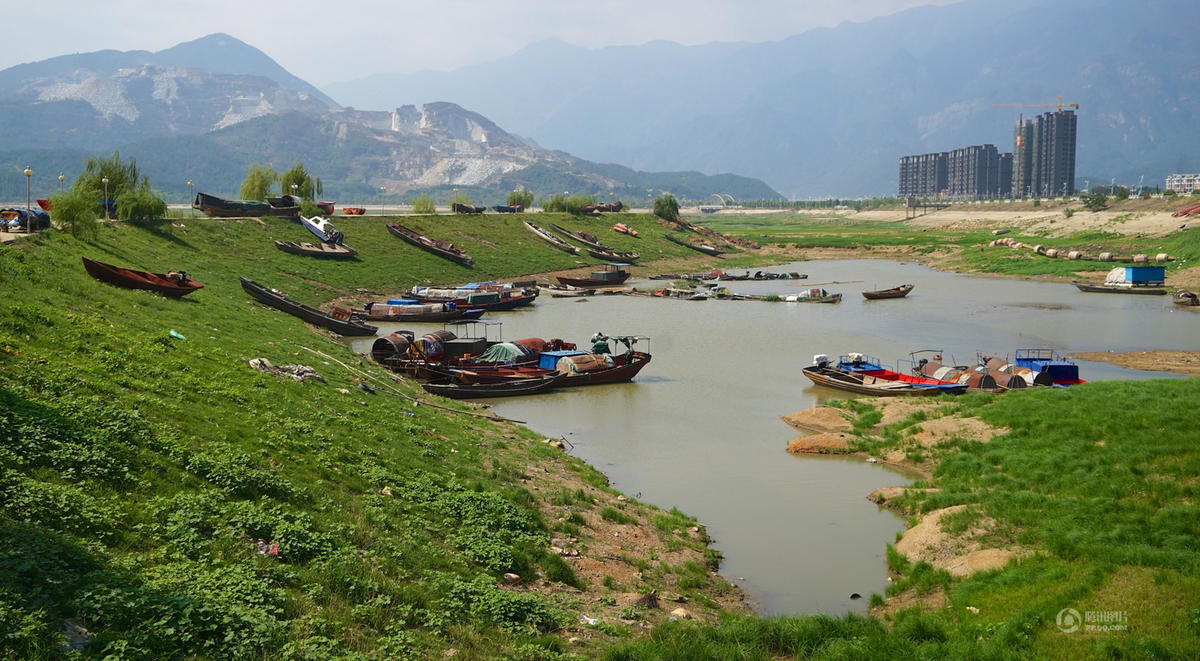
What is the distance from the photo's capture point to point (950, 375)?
112 feet

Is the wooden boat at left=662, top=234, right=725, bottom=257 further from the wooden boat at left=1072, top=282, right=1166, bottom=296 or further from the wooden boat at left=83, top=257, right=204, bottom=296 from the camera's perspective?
the wooden boat at left=83, top=257, right=204, bottom=296

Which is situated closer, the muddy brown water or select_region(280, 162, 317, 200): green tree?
the muddy brown water

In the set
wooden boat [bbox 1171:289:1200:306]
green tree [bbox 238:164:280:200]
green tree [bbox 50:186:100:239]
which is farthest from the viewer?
green tree [bbox 238:164:280:200]

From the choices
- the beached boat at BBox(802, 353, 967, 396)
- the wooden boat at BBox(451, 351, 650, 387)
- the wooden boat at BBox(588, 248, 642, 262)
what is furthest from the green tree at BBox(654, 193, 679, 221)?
the wooden boat at BBox(451, 351, 650, 387)

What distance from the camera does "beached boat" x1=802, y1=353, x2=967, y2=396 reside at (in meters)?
33.1

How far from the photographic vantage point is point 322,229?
74.4 m

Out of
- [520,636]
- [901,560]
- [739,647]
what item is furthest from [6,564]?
[901,560]

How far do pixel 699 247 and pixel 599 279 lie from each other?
127ft

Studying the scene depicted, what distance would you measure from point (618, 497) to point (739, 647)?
9.57 metres

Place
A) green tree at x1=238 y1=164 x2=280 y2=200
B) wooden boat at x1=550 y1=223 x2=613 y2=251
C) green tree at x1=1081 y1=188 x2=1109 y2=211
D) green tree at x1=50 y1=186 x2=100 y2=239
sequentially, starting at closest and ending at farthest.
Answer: green tree at x1=50 y1=186 x2=100 y2=239, green tree at x1=238 y1=164 x2=280 y2=200, wooden boat at x1=550 y1=223 x2=613 y2=251, green tree at x1=1081 y1=188 x2=1109 y2=211

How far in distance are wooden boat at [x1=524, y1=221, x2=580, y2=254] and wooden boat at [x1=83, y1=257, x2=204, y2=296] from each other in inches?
2524

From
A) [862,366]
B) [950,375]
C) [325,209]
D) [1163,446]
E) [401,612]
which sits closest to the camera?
[401,612]

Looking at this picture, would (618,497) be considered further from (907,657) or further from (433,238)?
(433,238)

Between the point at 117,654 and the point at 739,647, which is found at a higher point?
the point at 117,654
